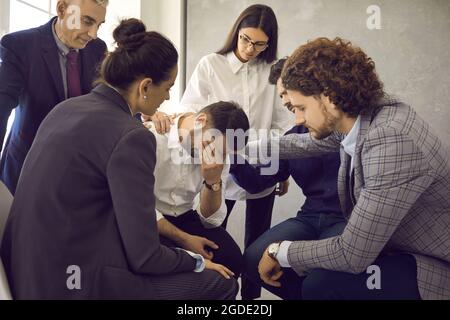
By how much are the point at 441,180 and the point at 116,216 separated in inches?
29.6

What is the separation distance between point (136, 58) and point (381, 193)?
64 cm

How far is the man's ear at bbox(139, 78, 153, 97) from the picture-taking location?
3.67 ft

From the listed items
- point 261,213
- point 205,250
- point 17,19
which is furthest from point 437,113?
point 17,19

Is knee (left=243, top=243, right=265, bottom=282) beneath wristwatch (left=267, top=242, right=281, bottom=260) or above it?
beneath

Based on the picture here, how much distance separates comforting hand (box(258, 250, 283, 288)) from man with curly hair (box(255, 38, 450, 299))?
6 centimetres

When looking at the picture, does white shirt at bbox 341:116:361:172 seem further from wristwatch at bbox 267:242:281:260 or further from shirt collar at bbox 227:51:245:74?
shirt collar at bbox 227:51:245:74

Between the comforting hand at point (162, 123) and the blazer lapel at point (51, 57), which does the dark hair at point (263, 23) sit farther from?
the blazer lapel at point (51, 57)

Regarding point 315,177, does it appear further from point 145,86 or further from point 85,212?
point 85,212

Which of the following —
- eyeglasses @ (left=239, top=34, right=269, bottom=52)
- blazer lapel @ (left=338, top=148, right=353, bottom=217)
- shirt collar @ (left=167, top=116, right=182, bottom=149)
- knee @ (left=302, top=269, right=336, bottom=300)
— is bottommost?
knee @ (left=302, top=269, right=336, bottom=300)

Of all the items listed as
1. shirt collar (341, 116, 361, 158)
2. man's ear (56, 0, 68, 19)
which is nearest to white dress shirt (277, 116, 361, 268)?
shirt collar (341, 116, 361, 158)

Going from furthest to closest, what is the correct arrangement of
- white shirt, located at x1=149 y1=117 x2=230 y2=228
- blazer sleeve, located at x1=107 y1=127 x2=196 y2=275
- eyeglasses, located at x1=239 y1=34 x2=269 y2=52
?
1. eyeglasses, located at x1=239 y1=34 x2=269 y2=52
2. white shirt, located at x1=149 y1=117 x2=230 y2=228
3. blazer sleeve, located at x1=107 y1=127 x2=196 y2=275

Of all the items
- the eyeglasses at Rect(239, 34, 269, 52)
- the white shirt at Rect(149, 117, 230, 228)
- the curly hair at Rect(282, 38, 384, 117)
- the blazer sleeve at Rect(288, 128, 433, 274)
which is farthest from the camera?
the eyeglasses at Rect(239, 34, 269, 52)

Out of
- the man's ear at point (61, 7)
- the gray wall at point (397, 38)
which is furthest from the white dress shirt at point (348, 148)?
the gray wall at point (397, 38)

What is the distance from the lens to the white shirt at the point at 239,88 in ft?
6.60
